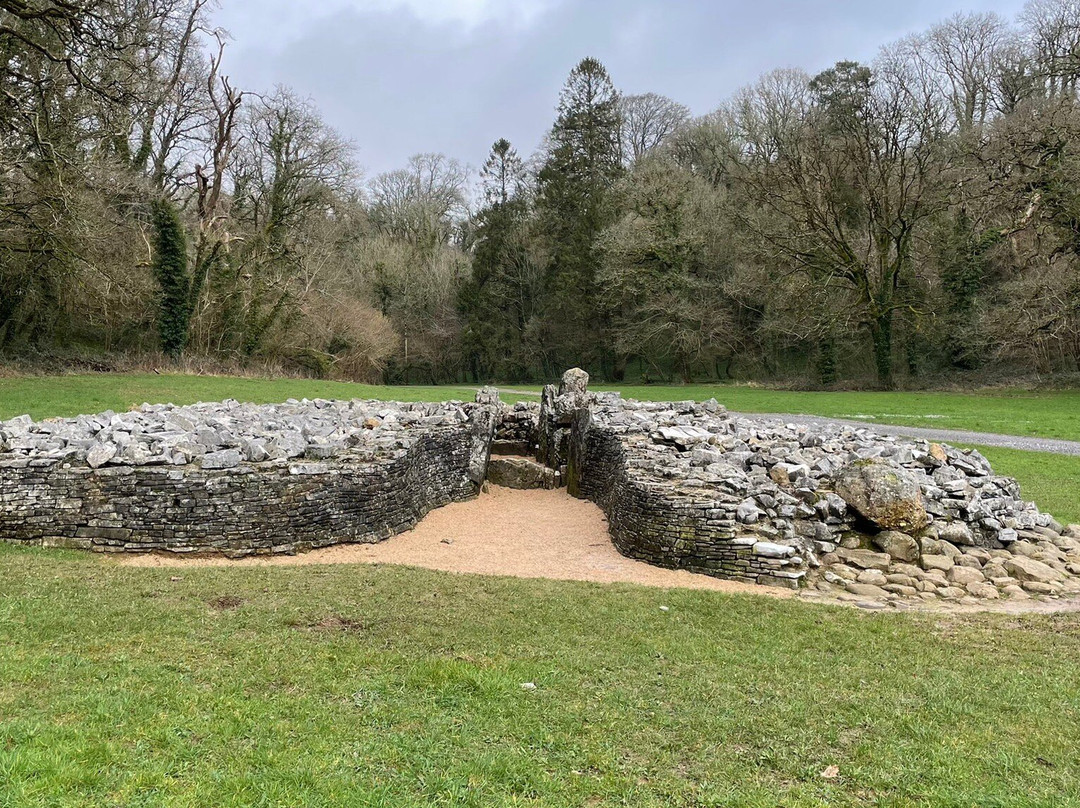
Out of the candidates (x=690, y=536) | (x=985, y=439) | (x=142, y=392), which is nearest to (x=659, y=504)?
(x=690, y=536)

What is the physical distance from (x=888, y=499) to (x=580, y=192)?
1531 inches

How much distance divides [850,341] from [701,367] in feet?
30.5

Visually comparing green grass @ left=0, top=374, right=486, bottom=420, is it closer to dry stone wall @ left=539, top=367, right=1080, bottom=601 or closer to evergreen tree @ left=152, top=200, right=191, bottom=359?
evergreen tree @ left=152, top=200, right=191, bottom=359

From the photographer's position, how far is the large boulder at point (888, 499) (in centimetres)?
853

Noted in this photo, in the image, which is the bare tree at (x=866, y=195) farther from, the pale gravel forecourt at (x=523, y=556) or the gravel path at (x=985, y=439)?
the pale gravel forecourt at (x=523, y=556)

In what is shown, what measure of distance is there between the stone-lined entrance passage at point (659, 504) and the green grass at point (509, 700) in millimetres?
1395

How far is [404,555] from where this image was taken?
922 cm

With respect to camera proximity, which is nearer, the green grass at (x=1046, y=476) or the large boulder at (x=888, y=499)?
the large boulder at (x=888, y=499)

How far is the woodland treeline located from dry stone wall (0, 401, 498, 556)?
11.2 m

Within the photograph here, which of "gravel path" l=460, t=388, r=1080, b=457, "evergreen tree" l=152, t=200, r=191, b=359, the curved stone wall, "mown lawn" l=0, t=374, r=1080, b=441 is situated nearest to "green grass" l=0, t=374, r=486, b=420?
"mown lawn" l=0, t=374, r=1080, b=441

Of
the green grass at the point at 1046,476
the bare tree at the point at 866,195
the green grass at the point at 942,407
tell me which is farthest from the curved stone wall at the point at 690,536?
the bare tree at the point at 866,195

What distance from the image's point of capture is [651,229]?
38.2 meters

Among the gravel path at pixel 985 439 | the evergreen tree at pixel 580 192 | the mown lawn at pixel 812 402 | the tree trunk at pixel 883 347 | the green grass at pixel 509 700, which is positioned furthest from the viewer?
the evergreen tree at pixel 580 192

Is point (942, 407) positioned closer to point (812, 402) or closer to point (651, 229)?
point (812, 402)
